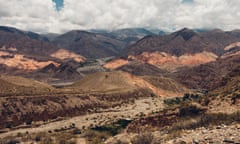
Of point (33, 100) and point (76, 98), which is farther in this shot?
point (76, 98)

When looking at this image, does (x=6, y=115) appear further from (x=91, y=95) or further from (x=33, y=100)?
(x=91, y=95)

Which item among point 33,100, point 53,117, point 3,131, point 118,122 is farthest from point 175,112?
point 33,100

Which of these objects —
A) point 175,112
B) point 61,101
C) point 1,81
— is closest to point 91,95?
point 61,101

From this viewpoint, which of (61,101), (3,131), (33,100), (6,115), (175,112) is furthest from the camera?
(61,101)

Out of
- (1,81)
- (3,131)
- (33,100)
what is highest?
(1,81)

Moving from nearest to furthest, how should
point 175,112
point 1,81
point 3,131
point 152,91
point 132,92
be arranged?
1. point 175,112
2. point 3,131
3. point 1,81
4. point 132,92
5. point 152,91

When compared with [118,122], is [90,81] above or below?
above

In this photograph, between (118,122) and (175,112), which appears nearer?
(175,112)

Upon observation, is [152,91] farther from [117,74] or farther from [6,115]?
[6,115]

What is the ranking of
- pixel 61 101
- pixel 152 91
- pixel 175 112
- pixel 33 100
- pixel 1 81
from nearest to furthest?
1. pixel 175 112
2. pixel 33 100
3. pixel 61 101
4. pixel 1 81
5. pixel 152 91
